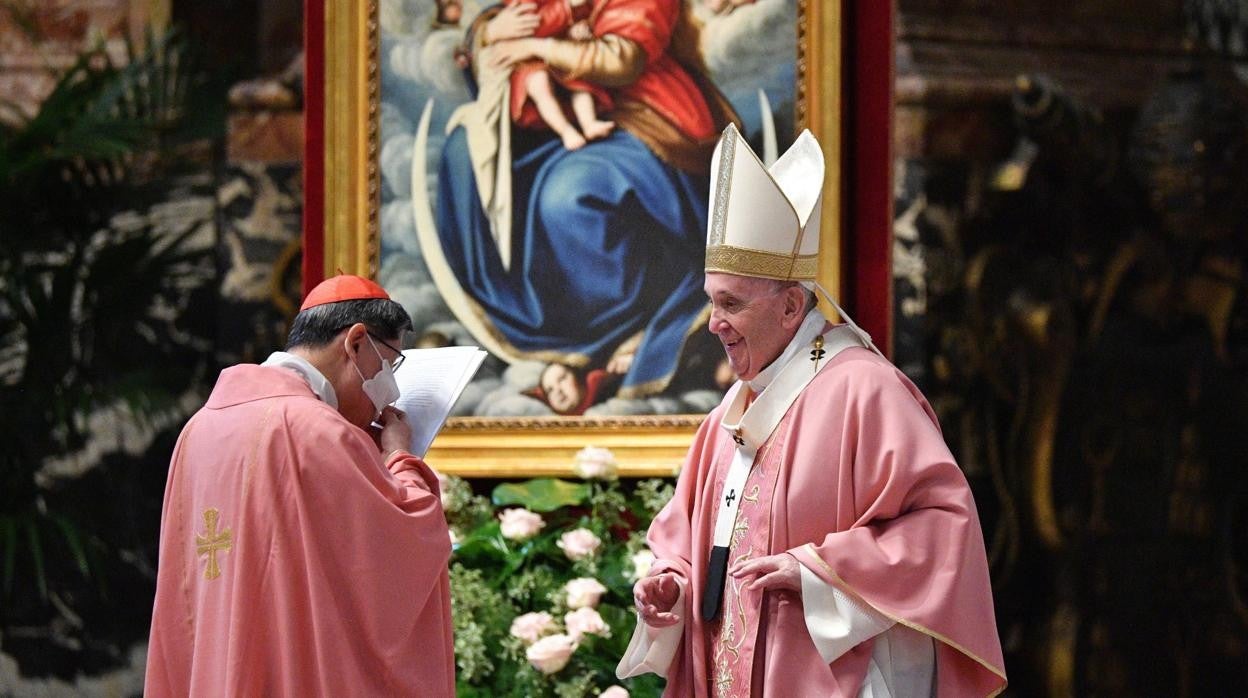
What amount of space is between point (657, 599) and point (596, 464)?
4.82ft

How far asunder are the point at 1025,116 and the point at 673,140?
1.28m

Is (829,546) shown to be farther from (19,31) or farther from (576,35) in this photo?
(19,31)

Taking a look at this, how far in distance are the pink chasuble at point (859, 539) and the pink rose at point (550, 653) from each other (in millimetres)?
920

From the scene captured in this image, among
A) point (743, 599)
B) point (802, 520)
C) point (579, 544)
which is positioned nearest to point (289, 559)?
point (743, 599)

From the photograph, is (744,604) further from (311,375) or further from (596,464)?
(596,464)

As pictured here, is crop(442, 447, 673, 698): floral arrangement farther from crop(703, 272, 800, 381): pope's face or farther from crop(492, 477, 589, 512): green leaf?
crop(703, 272, 800, 381): pope's face

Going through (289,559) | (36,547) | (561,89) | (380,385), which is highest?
(561,89)

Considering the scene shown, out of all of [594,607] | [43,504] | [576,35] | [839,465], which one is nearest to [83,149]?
[43,504]

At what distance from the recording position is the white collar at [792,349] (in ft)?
12.3

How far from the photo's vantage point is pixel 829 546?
3.47 m

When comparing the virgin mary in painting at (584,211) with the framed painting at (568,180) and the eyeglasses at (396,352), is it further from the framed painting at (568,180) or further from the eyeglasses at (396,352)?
the eyeglasses at (396,352)

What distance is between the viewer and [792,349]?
3.76 meters

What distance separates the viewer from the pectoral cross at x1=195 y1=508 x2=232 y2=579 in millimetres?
3656

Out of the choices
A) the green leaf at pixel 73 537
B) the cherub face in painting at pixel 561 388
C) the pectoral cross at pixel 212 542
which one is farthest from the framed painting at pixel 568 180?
the pectoral cross at pixel 212 542
